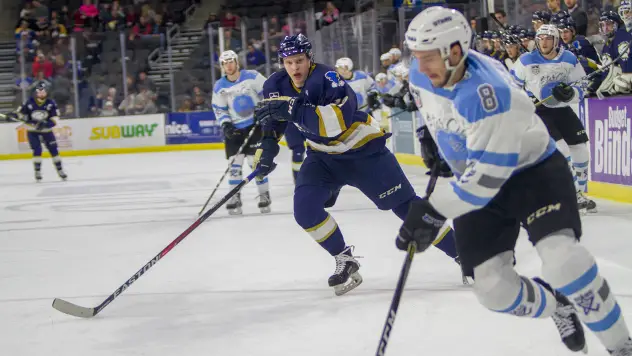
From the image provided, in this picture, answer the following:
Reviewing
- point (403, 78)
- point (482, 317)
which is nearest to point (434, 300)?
point (482, 317)

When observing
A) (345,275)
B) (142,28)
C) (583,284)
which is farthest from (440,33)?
(142,28)

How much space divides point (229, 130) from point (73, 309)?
4.01 metres

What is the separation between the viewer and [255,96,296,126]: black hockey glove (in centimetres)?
396

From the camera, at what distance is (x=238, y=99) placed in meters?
7.79

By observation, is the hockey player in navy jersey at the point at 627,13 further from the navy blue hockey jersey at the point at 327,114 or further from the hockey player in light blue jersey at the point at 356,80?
the hockey player in light blue jersey at the point at 356,80

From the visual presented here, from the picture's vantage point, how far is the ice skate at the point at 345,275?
13.5 ft

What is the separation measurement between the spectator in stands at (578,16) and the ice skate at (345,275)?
4.85m

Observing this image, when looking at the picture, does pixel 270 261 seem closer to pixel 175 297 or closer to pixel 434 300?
pixel 175 297

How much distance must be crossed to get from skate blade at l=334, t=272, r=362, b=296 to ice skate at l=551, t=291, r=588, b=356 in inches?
55.9

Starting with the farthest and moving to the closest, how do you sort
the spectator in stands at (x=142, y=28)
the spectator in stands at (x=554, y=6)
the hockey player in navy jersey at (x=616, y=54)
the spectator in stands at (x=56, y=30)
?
the spectator in stands at (x=56, y=30) < the spectator in stands at (x=142, y=28) < the spectator in stands at (x=554, y=6) < the hockey player in navy jersey at (x=616, y=54)

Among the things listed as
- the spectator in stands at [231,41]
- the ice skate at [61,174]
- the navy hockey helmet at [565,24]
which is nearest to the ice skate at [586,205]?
the navy hockey helmet at [565,24]

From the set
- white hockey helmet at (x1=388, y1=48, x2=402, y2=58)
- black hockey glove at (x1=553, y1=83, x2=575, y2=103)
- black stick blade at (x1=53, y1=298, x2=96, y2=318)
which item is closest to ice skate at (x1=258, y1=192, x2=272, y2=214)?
black hockey glove at (x1=553, y1=83, x2=575, y2=103)

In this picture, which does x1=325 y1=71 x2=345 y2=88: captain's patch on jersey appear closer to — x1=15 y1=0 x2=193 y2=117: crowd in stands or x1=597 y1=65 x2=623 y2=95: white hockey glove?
x1=597 y1=65 x2=623 y2=95: white hockey glove

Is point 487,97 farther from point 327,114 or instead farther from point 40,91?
point 40,91
